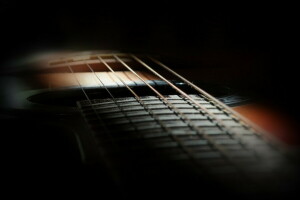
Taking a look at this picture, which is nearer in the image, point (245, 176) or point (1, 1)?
point (245, 176)

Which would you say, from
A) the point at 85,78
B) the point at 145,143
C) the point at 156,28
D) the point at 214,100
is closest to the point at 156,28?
the point at 156,28

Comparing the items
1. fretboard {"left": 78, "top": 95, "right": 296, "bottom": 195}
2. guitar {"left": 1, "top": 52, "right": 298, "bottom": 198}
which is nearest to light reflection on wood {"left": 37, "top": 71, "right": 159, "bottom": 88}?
guitar {"left": 1, "top": 52, "right": 298, "bottom": 198}

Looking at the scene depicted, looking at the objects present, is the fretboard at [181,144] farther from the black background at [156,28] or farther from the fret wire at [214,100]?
the black background at [156,28]

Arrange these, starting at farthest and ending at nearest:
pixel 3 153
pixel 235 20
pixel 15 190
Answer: pixel 235 20 → pixel 3 153 → pixel 15 190

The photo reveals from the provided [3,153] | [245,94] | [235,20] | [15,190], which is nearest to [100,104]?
[3,153]

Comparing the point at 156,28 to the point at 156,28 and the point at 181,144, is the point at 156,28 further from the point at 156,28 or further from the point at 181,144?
the point at 181,144

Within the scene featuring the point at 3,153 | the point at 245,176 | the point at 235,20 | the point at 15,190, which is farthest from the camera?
the point at 235,20

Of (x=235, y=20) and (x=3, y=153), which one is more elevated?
(x=235, y=20)

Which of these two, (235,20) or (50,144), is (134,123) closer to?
(50,144)

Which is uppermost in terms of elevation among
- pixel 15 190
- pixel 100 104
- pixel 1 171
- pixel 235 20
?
pixel 235 20
